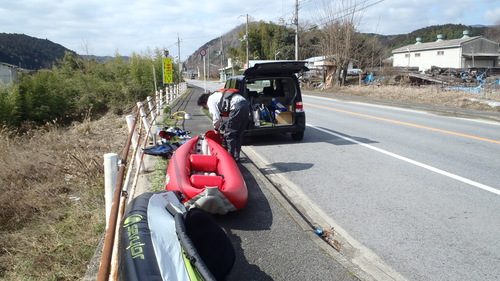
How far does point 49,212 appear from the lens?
20.2 ft

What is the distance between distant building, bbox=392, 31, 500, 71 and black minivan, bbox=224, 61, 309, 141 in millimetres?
43646

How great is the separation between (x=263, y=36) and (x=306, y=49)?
39.2 ft

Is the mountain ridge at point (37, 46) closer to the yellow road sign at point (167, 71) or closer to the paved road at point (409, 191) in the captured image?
the yellow road sign at point (167, 71)

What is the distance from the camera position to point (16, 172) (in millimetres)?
8570

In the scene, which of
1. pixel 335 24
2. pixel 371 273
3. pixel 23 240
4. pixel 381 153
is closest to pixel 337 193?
pixel 371 273

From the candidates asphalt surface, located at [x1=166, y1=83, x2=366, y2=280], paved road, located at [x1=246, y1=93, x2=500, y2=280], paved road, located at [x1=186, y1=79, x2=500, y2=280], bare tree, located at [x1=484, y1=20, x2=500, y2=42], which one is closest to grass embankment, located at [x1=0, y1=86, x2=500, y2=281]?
asphalt surface, located at [x1=166, y1=83, x2=366, y2=280]

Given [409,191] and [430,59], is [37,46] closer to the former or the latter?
[430,59]

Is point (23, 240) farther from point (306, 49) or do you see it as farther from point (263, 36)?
point (263, 36)

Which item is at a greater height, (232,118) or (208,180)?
(232,118)

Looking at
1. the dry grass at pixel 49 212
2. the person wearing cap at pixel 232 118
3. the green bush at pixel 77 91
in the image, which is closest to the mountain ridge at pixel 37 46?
the green bush at pixel 77 91

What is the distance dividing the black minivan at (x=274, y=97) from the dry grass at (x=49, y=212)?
12.5 ft

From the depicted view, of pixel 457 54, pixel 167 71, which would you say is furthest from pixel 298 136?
Answer: pixel 457 54

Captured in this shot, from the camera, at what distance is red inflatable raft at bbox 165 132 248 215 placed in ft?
13.3

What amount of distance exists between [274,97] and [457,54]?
44301 mm
